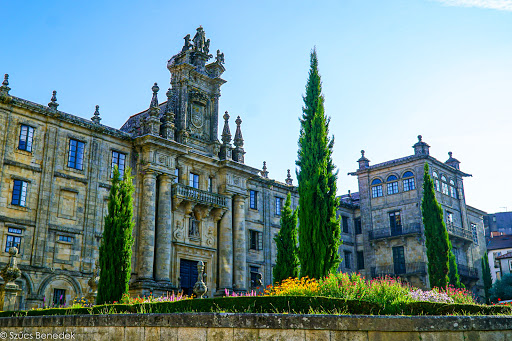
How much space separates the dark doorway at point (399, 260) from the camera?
143 ft

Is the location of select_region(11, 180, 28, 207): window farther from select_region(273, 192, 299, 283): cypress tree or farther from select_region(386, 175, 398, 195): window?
select_region(386, 175, 398, 195): window

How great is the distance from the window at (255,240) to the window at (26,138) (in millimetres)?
17024

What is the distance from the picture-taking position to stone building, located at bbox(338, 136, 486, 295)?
43344mm

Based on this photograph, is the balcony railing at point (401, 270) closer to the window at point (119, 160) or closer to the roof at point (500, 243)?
the window at point (119, 160)

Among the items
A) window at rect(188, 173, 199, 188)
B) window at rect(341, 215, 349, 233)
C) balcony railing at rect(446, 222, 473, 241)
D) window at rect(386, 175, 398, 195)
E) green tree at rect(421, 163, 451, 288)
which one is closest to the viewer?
window at rect(188, 173, 199, 188)

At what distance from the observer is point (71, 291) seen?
87.2ft

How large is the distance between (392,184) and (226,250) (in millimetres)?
18914

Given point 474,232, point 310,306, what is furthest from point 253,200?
point 310,306

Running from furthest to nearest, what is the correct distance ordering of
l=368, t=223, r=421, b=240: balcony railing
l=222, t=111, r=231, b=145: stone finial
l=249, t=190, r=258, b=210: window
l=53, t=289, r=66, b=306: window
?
1. l=368, t=223, r=421, b=240: balcony railing
2. l=249, t=190, r=258, b=210: window
3. l=222, t=111, r=231, b=145: stone finial
4. l=53, t=289, r=66, b=306: window

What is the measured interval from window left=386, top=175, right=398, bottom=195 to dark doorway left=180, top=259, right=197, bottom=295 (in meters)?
21.1

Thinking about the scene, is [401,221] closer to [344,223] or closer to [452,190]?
[344,223]

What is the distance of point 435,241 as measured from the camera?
120 feet

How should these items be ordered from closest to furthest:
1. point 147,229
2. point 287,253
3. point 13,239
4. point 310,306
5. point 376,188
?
point 310,306, point 13,239, point 147,229, point 287,253, point 376,188

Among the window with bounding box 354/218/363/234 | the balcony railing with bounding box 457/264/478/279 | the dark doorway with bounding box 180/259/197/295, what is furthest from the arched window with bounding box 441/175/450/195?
the dark doorway with bounding box 180/259/197/295
